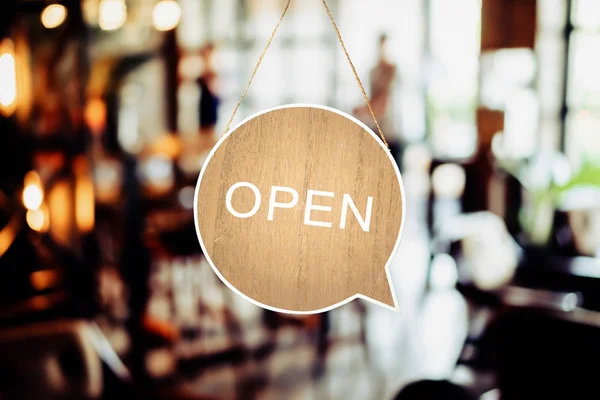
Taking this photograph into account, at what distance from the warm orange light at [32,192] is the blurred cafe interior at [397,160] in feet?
0.09

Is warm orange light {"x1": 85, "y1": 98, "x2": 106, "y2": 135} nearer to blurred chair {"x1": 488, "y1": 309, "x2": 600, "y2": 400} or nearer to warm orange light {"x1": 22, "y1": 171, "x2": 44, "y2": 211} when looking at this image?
warm orange light {"x1": 22, "y1": 171, "x2": 44, "y2": 211}

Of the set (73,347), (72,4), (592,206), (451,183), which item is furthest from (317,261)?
(451,183)

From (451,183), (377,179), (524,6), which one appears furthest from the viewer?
(451,183)

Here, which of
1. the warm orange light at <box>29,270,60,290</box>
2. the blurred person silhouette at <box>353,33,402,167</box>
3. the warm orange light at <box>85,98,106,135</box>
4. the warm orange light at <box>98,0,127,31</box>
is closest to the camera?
the warm orange light at <box>29,270,60,290</box>

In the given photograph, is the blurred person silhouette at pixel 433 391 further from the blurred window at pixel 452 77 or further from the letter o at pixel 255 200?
the blurred window at pixel 452 77

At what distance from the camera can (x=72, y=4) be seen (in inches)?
196

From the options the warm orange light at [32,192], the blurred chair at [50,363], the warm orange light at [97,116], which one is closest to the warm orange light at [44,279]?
the warm orange light at [32,192]

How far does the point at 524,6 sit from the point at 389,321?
401 centimetres

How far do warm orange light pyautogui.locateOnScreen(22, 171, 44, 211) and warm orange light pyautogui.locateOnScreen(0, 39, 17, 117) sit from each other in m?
0.59

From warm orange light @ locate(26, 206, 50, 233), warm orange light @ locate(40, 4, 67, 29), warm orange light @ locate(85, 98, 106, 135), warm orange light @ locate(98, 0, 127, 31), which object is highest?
warm orange light @ locate(98, 0, 127, 31)

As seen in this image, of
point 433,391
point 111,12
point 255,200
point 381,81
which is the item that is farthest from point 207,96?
point 255,200

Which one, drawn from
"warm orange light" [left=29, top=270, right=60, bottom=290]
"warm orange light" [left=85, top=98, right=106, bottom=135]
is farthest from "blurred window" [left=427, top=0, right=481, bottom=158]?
"warm orange light" [left=29, top=270, right=60, bottom=290]

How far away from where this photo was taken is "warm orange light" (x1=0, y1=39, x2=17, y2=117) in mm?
5277

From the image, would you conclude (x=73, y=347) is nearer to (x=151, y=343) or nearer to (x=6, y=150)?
(x=151, y=343)
